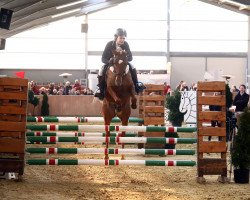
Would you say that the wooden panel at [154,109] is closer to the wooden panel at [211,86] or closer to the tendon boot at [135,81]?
the tendon boot at [135,81]

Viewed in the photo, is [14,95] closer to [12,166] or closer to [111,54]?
[12,166]

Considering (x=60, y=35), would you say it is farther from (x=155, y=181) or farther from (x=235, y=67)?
(x=155, y=181)

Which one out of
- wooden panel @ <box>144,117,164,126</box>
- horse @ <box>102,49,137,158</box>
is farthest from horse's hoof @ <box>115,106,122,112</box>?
wooden panel @ <box>144,117,164,126</box>

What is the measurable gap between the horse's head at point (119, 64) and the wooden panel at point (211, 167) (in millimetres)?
2453

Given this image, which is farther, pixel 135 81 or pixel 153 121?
pixel 153 121

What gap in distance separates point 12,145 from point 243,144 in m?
3.25

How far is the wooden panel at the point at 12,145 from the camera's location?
8344mm

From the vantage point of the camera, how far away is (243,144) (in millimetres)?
8547

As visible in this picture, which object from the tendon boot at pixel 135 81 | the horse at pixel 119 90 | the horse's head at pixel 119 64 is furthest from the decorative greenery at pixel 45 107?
the horse's head at pixel 119 64

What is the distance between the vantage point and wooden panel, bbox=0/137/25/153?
8344mm

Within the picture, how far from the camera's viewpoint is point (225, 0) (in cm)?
3547

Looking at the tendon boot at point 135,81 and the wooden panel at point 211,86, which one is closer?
the wooden panel at point 211,86

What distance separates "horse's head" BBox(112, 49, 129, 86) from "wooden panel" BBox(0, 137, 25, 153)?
2.48m

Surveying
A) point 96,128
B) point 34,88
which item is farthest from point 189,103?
point 34,88
